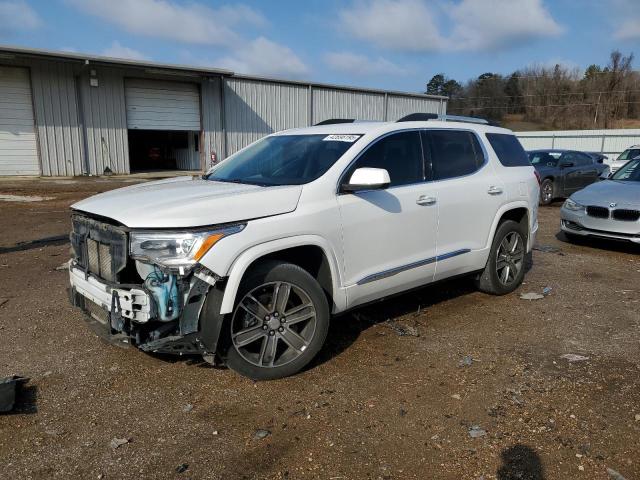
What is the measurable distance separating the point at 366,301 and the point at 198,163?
2129 centimetres

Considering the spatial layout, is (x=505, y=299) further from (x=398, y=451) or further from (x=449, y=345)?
(x=398, y=451)

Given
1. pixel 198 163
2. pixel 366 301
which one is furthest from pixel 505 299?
pixel 198 163

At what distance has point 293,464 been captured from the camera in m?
2.73

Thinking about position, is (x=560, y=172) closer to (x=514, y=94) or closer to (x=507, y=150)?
(x=507, y=150)

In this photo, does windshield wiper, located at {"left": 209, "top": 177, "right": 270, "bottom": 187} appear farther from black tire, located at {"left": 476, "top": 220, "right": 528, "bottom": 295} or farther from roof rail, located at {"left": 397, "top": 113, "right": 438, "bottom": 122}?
black tire, located at {"left": 476, "top": 220, "right": 528, "bottom": 295}

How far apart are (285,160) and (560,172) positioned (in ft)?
40.6

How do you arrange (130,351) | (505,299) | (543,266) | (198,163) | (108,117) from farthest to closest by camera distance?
1. (198,163)
2. (108,117)
3. (543,266)
4. (505,299)
5. (130,351)

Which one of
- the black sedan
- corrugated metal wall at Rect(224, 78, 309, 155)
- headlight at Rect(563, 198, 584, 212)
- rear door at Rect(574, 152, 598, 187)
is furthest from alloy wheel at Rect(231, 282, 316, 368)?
corrugated metal wall at Rect(224, 78, 309, 155)

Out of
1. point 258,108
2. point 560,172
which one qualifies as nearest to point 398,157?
point 560,172

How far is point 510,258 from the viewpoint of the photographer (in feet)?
18.8

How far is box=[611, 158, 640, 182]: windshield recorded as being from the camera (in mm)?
8695

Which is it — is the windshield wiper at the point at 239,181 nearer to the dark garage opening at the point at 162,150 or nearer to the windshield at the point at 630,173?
the windshield at the point at 630,173

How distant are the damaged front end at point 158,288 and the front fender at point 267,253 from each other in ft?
0.27

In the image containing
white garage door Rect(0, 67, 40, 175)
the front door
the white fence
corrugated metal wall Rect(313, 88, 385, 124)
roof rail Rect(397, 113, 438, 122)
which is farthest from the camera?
the white fence
